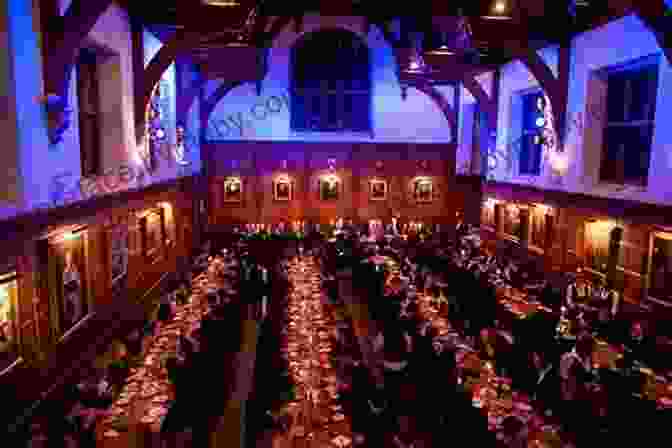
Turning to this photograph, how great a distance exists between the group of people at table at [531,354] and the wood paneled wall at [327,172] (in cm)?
979


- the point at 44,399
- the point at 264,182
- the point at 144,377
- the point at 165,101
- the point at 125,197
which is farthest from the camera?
the point at 264,182

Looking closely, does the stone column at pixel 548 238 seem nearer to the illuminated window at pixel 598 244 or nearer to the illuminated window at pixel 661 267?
the illuminated window at pixel 598 244

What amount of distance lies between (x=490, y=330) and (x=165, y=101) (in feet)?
35.6

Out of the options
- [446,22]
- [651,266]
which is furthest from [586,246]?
[446,22]

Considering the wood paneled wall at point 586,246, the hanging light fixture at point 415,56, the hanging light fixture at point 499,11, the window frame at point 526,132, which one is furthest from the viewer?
the hanging light fixture at point 415,56

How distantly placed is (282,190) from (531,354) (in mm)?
15880

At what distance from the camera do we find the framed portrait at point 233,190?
21219 millimetres

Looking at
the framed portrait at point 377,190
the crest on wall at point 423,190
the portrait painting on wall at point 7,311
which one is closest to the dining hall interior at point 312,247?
the portrait painting on wall at point 7,311

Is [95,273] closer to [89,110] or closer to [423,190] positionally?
[89,110]

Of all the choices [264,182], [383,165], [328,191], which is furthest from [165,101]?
[383,165]

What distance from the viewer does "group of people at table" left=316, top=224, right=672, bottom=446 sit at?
5719mm

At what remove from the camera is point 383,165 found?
22.0 meters

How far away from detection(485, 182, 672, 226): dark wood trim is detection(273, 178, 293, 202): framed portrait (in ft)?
30.6

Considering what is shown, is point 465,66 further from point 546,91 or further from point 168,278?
point 168,278
